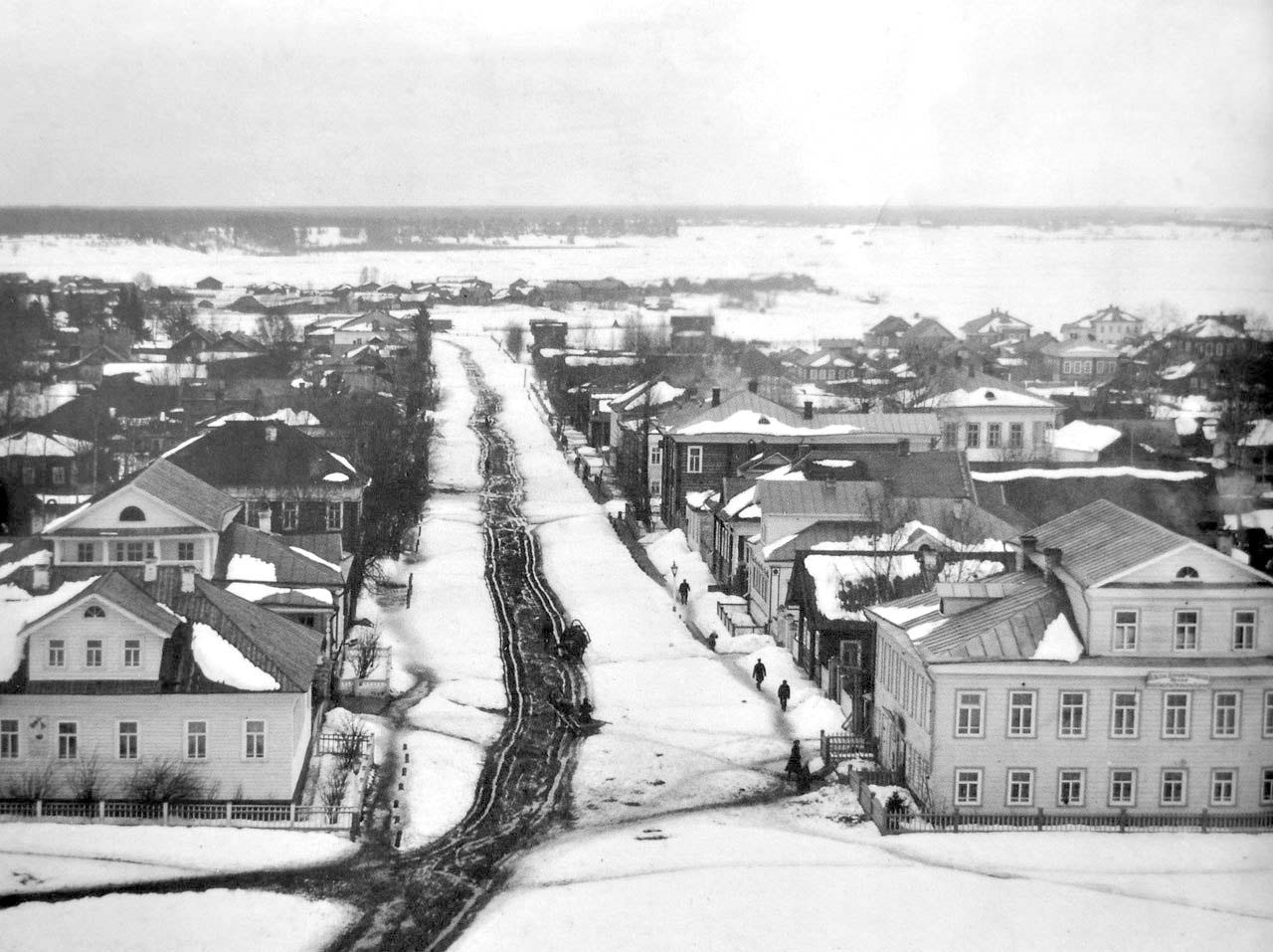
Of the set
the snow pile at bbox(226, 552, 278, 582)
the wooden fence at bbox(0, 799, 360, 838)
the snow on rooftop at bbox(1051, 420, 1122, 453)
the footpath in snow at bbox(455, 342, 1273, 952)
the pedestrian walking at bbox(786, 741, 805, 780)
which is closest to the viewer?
the footpath in snow at bbox(455, 342, 1273, 952)

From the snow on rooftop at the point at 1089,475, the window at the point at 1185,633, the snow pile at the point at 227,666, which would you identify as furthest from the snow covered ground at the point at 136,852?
the snow on rooftop at the point at 1089,475

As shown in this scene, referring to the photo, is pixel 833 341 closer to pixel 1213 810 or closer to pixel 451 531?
pixel 451 531

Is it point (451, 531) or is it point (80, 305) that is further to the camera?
point (80, 305)

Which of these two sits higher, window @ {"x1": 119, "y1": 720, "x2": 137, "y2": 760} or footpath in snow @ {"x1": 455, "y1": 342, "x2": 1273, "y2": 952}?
window @ {"x1": 119, "y1": 720, "x2": 137, "y2": 760}

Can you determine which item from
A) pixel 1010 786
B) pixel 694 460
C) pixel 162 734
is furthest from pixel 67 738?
pixel 694 460

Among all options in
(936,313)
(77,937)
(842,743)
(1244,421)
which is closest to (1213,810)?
(842,743)

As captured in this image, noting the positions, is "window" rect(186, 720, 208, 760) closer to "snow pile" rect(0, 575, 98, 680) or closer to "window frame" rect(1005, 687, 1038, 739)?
"snow pile" rect(0, 575, 98, 680)

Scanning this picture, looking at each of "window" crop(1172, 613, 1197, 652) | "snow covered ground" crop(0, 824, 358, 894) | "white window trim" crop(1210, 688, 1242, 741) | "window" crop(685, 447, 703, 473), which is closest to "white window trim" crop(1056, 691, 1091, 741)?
"window" crop(1172, 613, 1197, 652)
